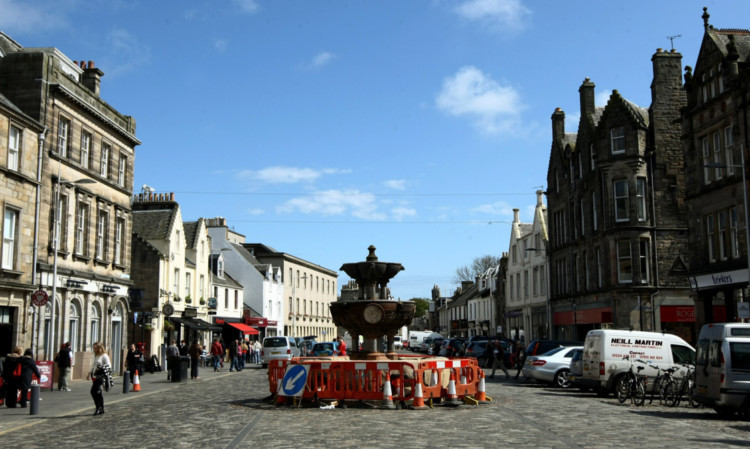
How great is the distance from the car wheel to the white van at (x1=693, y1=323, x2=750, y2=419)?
963 cm

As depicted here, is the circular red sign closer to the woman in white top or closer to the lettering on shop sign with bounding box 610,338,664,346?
the woman in white top

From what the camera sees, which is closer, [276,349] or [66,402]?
[66,402]

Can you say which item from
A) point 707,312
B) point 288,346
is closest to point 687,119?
point 707,312

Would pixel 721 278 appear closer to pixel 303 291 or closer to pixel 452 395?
pixel 452 395

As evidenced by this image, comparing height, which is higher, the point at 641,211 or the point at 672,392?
the point at 641,211

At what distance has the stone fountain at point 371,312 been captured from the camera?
21047 millimetres

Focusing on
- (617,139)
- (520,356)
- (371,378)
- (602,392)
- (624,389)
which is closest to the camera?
(371,378)

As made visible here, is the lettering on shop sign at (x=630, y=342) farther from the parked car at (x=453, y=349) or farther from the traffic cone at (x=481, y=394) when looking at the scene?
the parked car at (x=453, y=349)

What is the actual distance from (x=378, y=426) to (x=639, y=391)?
8412 mm

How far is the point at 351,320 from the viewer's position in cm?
2133

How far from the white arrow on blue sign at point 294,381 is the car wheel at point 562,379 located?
11501 millimetres

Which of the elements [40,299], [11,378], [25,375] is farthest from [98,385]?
[40,299]

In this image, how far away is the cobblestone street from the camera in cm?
1173

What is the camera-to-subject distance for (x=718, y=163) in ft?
92.7
